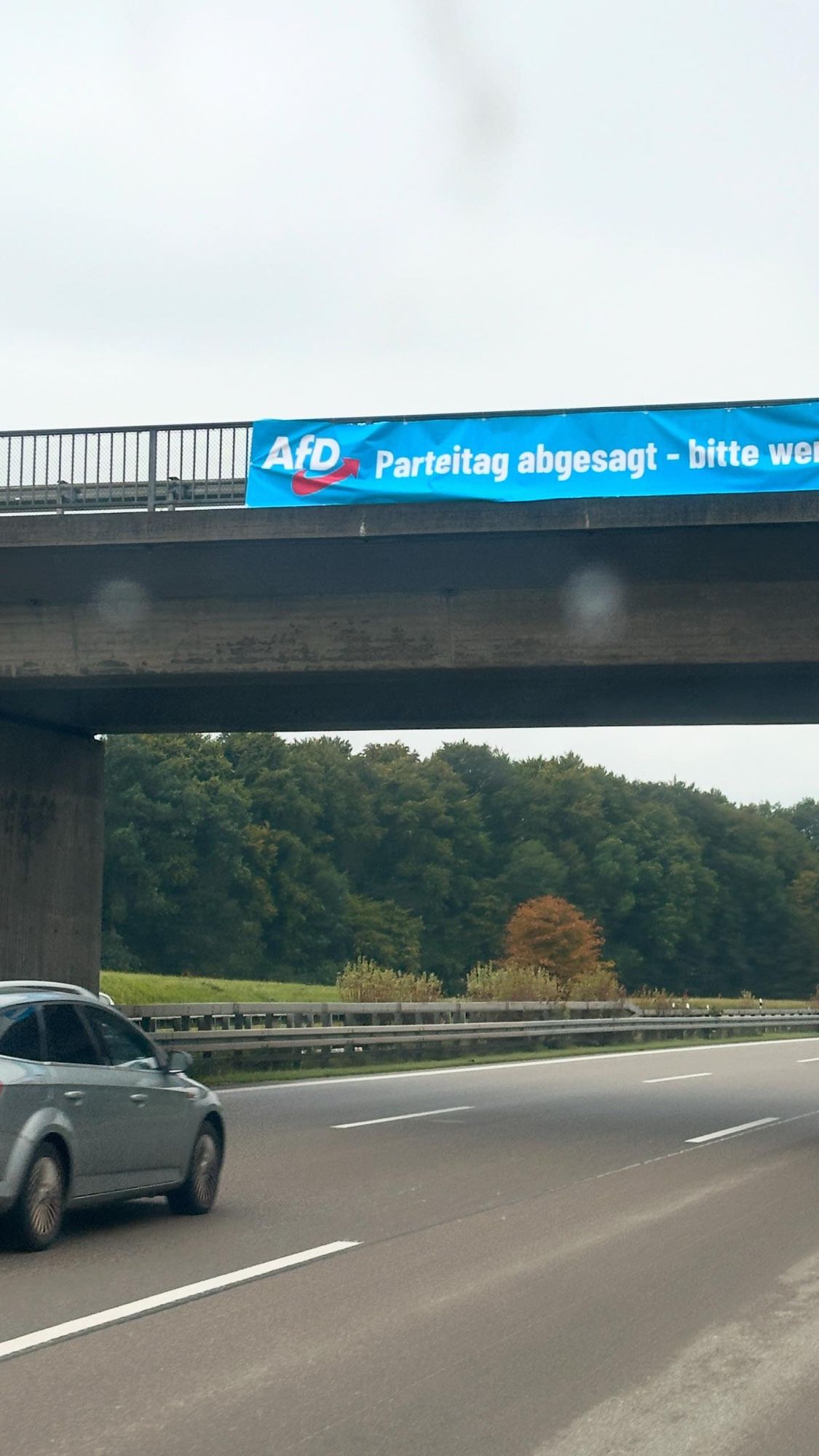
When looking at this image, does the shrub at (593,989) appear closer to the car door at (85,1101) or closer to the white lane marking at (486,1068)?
the white lane marking at (486,1068)

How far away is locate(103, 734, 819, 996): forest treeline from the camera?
276ft

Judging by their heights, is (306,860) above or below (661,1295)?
above

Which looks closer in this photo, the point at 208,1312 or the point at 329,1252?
the point at 208,1312

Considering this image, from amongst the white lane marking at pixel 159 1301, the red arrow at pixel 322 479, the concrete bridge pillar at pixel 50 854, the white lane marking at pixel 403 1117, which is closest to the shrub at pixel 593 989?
the concrete bridge pillar at pixel 50 854

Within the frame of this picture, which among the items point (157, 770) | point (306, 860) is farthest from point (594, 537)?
point (306, 860)

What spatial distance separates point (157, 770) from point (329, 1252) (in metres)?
75.4

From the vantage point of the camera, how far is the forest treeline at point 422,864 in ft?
276

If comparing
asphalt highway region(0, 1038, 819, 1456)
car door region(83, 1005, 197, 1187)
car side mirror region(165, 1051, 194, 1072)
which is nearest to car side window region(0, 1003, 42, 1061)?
car door region(83, 1005, 197, 1187)

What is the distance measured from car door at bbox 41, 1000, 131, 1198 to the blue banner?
1137 cm

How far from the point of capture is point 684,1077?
90.4ft

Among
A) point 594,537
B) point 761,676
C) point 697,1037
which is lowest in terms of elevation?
point 697,1037

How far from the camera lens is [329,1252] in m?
9.58

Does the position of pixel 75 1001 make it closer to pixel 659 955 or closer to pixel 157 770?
pixel 157 770

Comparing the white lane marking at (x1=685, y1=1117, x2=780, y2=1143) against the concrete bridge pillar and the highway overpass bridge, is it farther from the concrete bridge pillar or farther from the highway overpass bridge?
the concrete bridge pillar
